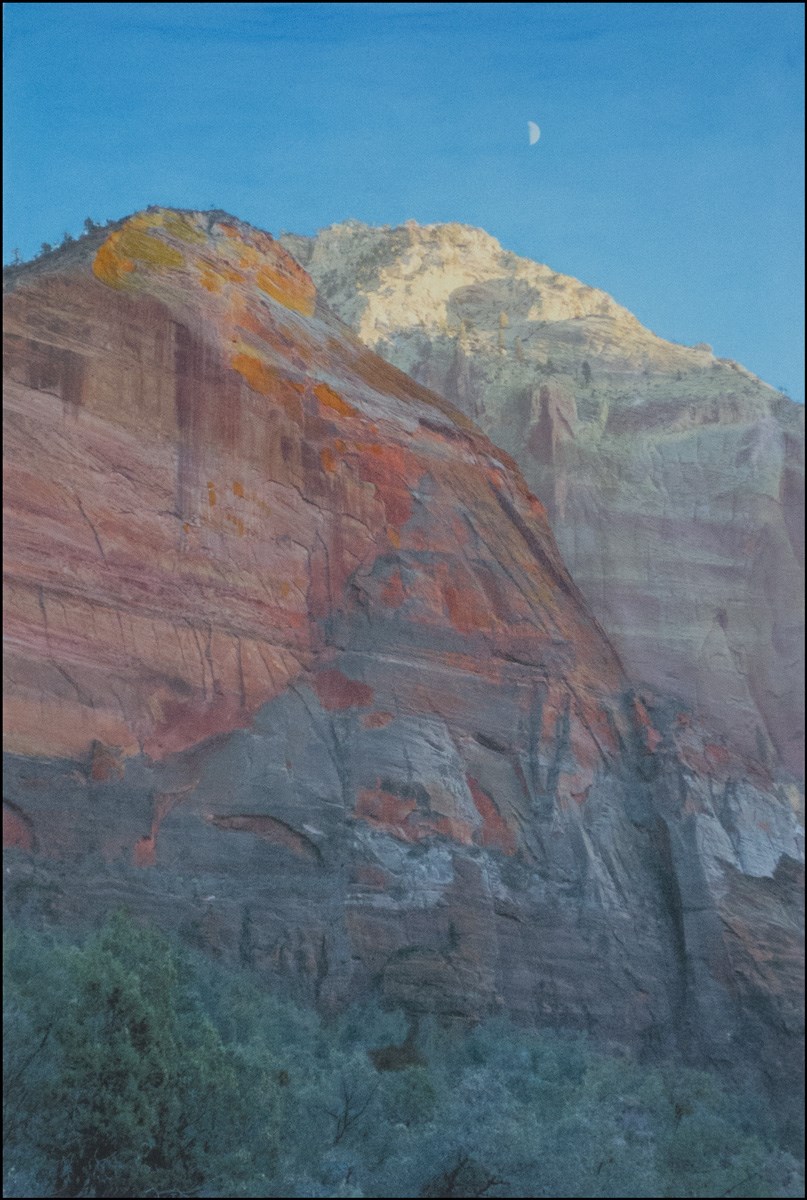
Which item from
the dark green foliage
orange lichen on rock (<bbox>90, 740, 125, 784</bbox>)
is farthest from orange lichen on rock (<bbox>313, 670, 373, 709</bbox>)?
the dark green foliage

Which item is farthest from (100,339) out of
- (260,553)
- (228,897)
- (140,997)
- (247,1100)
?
(247,1100)

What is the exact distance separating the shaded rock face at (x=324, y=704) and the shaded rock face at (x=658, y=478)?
2449 mm

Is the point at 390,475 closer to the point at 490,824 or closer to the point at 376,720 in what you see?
the point at 376,720

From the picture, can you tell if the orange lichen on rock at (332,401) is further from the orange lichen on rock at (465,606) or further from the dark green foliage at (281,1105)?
the dark green foliage at (281,1105)

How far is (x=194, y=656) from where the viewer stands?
23.9m

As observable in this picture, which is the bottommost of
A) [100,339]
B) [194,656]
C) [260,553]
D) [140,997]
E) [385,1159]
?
[385,1159]

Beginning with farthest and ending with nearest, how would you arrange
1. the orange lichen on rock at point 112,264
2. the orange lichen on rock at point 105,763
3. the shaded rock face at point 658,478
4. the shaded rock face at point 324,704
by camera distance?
the shaded rock face at point 658,478 < the orange lichen on rock at point 112,264 < the shaded rock face at point 324,704 < the orange lichen on rock at point 105,763

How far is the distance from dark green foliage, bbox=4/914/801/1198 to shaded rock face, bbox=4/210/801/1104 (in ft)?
3.80

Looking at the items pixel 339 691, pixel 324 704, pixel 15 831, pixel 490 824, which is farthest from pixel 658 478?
pixel 15 831

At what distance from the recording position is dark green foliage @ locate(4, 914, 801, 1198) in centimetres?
1769

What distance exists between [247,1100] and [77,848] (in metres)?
4.74

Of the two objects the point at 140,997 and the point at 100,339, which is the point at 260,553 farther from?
the point at 140,997

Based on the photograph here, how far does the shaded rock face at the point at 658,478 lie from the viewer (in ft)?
105

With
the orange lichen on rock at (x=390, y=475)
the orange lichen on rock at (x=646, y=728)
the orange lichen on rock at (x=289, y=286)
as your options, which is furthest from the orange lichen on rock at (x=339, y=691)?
the orange lichen on rock at (x=289, y=286)
